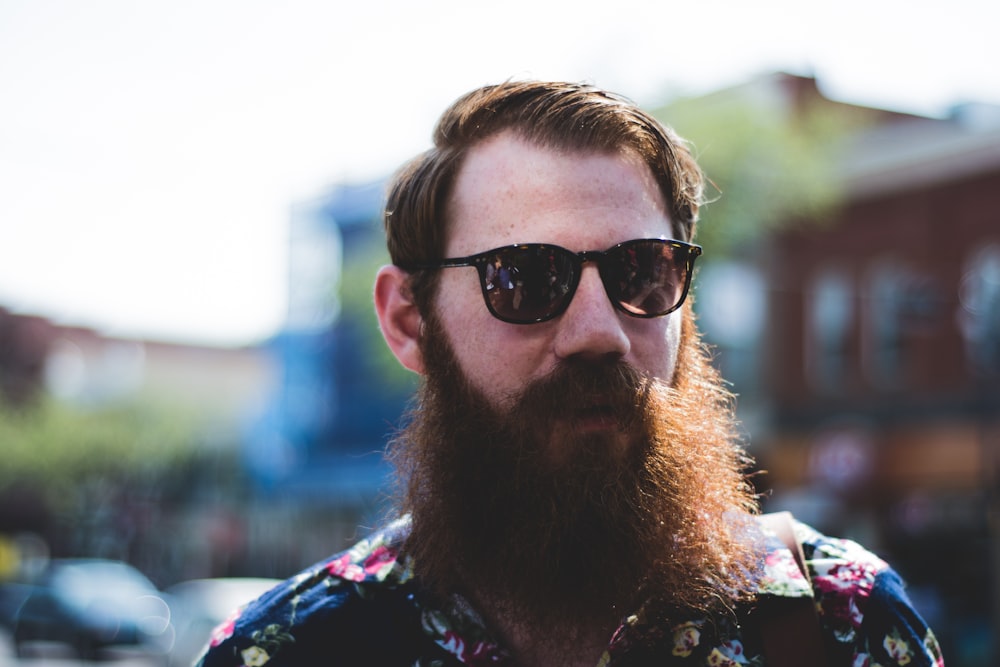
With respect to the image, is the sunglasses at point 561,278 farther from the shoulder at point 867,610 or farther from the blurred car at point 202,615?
the blurred car at point 202,615

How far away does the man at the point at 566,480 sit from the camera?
5.78 feet

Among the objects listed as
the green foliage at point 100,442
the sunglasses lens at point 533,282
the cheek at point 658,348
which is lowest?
the green foliage at point 100,442

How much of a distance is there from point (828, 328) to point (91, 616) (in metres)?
14.0

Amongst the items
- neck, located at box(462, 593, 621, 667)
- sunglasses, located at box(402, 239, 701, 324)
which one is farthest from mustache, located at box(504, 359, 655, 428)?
neck, located at box(462, 593, 621, 667)

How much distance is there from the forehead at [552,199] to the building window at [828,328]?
18950 mm

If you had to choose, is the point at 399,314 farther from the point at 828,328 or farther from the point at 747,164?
the point at 828,328

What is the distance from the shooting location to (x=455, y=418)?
198 cm

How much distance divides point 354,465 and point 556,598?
29014mm

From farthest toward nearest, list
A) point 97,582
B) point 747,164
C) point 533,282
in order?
point 97,582 → point 747,164 → point 533,282

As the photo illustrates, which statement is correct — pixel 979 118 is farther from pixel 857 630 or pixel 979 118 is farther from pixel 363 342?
pixel 857 630

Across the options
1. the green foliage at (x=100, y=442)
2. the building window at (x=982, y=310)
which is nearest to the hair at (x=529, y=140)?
the building window at (x=982, y=310)

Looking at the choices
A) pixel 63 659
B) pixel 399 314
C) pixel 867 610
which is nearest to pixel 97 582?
pixel 63 659

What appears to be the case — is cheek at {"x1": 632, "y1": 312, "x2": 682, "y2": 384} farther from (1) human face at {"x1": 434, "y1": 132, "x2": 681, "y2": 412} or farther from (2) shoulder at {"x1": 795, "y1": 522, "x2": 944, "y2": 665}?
(2) shoulder at {"x1": 795, "y1": 522, "x2": 944, "y2": 665}

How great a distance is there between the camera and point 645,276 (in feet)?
6.10
